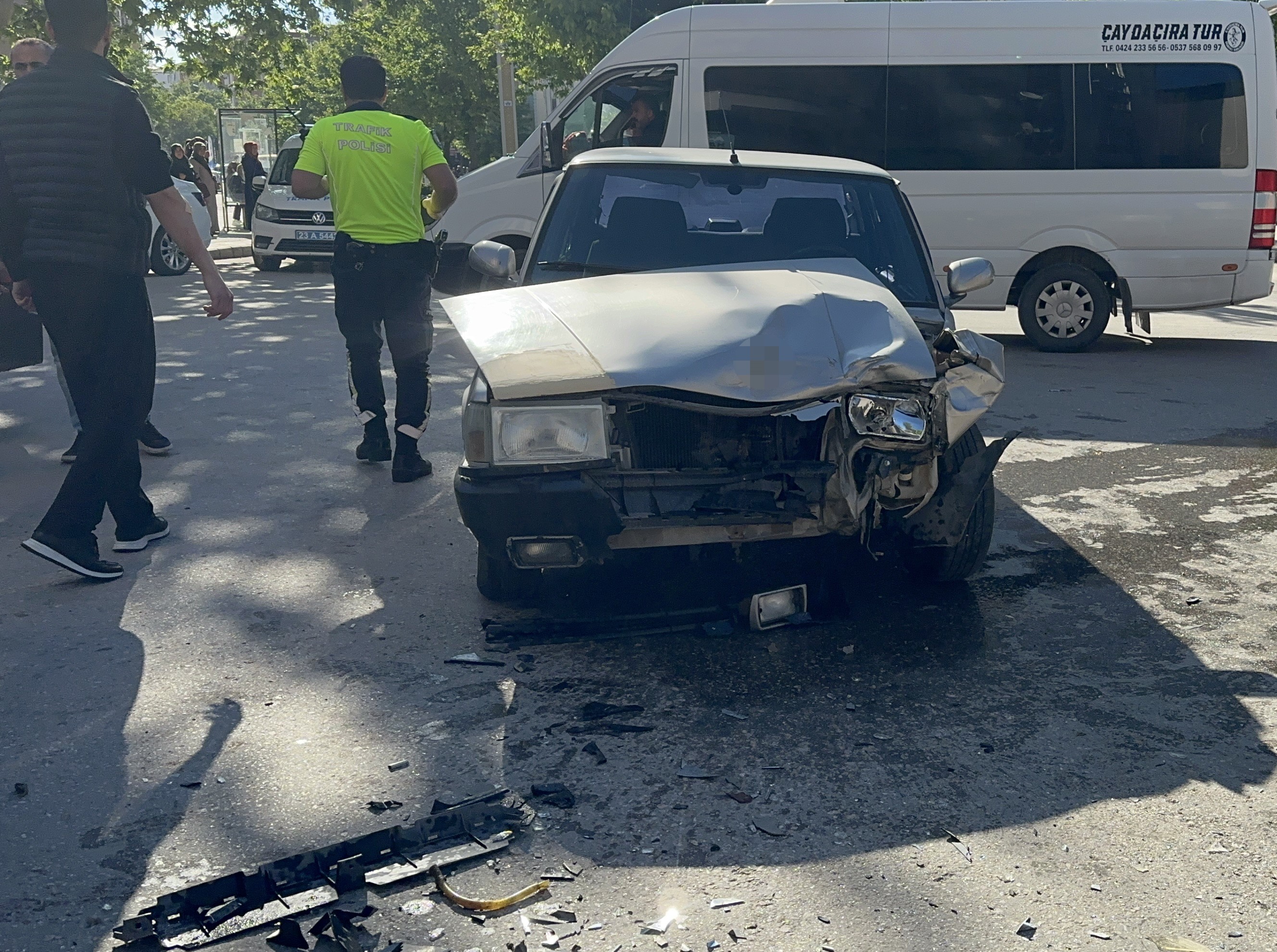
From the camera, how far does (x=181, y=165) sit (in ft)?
72.7

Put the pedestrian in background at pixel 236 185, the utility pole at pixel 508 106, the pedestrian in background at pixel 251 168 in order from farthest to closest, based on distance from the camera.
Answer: the pedestrian in background at pixel 236 185
the pedestrian in background at pixel 251 168
the utility pole at pixel 508 106

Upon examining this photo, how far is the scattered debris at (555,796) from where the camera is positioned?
3.41m

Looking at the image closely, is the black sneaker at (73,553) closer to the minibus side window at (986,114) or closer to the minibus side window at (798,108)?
the minibus side window at (798,108)

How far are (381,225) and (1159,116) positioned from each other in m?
7.57

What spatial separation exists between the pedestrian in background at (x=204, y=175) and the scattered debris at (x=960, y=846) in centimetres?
2199

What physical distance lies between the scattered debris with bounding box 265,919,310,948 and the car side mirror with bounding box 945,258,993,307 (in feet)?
12.4

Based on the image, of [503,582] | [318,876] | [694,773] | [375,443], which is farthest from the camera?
[375,443]

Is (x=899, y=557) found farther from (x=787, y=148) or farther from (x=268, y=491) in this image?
(x=787, y=148)

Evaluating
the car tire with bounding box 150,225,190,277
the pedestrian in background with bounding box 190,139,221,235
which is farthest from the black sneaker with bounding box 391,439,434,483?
the pedestrian in background with bounding box 190,139,221,235

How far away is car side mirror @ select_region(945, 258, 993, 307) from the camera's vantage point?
5559mm

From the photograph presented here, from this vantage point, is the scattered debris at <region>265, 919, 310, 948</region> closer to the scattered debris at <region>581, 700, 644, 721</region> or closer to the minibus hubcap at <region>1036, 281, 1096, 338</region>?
the scattered debris at <region>581, 700, 644, 721</region>

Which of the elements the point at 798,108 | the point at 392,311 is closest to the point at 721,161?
the point at 392,311

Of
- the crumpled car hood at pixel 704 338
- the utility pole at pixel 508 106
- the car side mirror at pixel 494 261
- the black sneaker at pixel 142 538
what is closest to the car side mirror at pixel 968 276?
the crumpled car hood at pixel 704 338

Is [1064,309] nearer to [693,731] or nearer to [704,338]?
[704,338]
